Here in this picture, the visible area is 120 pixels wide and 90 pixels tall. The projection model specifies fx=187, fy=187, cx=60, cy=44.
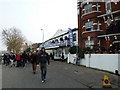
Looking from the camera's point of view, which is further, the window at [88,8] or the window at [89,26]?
the window at [88,8]

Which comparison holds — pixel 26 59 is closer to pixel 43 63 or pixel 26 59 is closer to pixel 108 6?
pixel 43 63

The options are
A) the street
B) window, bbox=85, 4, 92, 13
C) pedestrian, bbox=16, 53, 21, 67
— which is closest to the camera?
the street

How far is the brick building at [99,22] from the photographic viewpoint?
2578 cm

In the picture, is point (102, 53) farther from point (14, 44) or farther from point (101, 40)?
point (14, 44)

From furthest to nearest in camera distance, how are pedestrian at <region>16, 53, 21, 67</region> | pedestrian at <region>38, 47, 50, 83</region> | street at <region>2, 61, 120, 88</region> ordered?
pedestrian at <region>16, 53, 21, 67</region> < pedestrian at <region>38, 47, 50, 83</region> < street at <region>2, 61, 120, 88</region>

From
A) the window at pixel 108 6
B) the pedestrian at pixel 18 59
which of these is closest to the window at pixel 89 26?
the window at pixel 108 6

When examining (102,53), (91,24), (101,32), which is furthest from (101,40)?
(102,53)

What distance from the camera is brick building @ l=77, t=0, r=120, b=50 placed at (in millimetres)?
25781

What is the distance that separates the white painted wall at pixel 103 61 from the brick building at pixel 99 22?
16.5 ft

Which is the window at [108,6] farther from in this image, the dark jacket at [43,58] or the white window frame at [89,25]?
the dark jacket at [43,58]

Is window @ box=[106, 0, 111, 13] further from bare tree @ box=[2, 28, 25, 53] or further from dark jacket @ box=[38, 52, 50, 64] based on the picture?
bare tree @ box=[2, 28, 25, 53]

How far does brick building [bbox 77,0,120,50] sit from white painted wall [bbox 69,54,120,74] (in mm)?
5043

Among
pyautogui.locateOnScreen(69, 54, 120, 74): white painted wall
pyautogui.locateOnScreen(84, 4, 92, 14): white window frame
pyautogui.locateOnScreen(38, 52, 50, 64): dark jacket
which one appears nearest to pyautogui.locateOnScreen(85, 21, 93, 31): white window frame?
pyautogui.locateOnScreen(84, 4, 92, 14): white window frame

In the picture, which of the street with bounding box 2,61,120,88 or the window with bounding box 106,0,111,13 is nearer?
the street with bounding box 2,61,120,88
